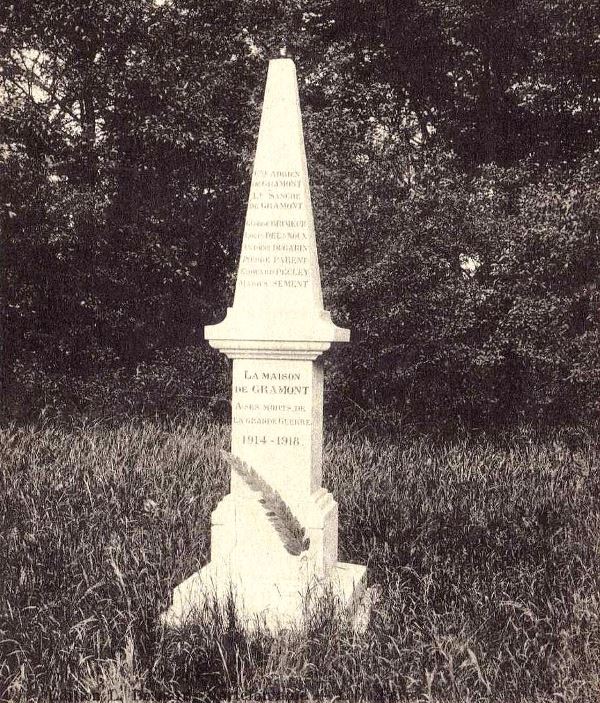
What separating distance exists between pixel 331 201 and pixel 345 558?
6.66 m

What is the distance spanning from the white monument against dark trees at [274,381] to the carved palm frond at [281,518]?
0.08 feet

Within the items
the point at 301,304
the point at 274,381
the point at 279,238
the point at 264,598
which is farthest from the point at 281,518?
the point at 279,238

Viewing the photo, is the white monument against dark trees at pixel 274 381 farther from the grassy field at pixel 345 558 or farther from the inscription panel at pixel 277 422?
the grassy field at pixel 345 558

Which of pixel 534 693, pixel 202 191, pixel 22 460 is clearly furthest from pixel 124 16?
pixel 534 693

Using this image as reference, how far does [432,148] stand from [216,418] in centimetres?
541

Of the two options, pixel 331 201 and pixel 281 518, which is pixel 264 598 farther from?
pixel 331 201

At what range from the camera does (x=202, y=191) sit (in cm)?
1359

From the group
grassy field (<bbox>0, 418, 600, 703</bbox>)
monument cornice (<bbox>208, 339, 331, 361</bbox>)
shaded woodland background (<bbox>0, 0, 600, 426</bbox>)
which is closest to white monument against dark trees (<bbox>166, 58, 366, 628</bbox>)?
monument cornice (<bbox>208, 339, 331, 361</bbox>)

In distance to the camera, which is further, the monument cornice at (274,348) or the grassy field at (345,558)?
the monument cornice at (274,348)

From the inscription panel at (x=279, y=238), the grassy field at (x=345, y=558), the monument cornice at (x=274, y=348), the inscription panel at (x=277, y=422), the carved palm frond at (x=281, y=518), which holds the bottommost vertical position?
the grassy field at (x=345, y=558)

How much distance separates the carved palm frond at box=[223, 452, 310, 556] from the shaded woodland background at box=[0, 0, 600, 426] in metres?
6.98

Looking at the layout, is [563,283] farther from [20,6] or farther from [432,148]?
[20,6]

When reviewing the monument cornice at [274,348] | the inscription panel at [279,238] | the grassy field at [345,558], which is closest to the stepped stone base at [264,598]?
the grassy field at [345,558]

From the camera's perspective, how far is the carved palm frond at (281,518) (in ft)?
15.5
